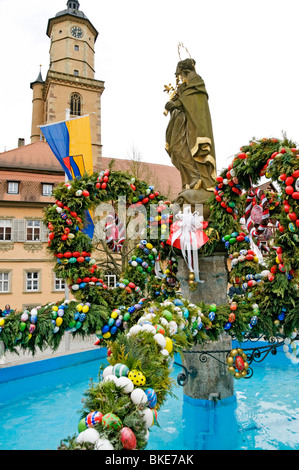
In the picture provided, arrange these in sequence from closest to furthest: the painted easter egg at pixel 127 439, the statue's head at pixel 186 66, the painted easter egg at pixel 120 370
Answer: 1. the painted easter egg at pixel 127 439
2. the painted easter egg at pixel 120 370
3. the statue's head at pixel 186 66

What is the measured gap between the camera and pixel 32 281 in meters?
21.4

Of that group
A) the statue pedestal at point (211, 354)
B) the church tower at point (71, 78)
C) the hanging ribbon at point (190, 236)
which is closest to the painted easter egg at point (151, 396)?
the hanging ribbon at point (190, 236)

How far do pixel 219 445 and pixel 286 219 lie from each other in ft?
10.0

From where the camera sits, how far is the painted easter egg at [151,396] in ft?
7.68

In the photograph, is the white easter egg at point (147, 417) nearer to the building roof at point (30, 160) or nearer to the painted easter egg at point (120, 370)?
the painted easter egg at point (120, 370)

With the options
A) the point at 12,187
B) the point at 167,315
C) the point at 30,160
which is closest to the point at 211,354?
the point at 167,315

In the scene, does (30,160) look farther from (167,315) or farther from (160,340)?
(160,340)

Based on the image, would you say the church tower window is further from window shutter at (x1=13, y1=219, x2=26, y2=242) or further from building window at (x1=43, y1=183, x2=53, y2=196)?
window shutter at (x1=13, y1=219, x2=26, y2=242)

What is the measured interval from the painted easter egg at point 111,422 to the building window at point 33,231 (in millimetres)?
20661

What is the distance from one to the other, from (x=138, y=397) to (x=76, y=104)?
104 feet

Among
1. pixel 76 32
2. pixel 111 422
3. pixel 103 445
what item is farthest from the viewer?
pixel 76 32

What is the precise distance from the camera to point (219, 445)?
459cm

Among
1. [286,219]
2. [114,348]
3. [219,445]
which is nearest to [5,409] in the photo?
[219,445]
